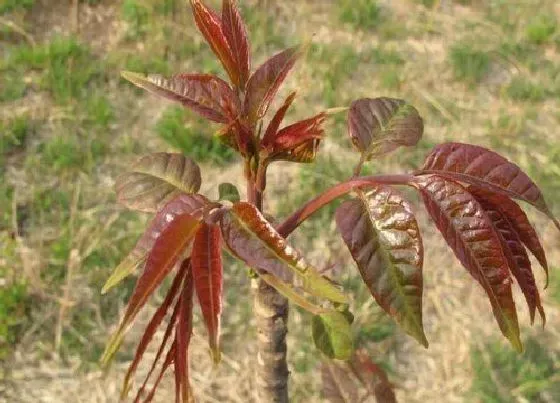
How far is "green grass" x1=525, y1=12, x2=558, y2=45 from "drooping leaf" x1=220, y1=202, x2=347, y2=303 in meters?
2.77

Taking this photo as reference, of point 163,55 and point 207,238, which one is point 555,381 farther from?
point 163,55

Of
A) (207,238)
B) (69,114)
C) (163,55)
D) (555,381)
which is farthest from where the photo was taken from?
(163,55)

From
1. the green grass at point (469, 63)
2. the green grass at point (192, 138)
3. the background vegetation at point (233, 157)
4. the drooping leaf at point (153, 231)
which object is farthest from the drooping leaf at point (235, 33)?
the green grass at point (469, 63)

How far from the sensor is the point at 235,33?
83 cm

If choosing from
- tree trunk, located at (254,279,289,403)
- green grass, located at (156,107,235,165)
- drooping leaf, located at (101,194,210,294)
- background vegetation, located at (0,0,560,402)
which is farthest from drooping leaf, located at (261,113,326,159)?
green grass, located at (156,107,235,165)

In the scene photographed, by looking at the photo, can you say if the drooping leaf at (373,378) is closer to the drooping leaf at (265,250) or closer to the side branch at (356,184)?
the side branch at (356,184)

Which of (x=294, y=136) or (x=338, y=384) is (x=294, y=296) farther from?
(x=338, y=384)

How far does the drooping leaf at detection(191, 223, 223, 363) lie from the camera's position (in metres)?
0.65

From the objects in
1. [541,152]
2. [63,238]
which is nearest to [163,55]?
[63,238]

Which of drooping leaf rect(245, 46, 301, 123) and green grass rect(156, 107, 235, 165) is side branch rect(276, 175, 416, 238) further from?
green grass rect(156, 107, 235, 165)

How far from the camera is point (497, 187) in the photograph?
30.5 inches

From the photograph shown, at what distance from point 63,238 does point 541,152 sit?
1760 millimetres

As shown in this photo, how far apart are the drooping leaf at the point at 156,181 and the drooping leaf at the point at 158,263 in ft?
1.15

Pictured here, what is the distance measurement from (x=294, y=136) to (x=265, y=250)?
7.8 inches
